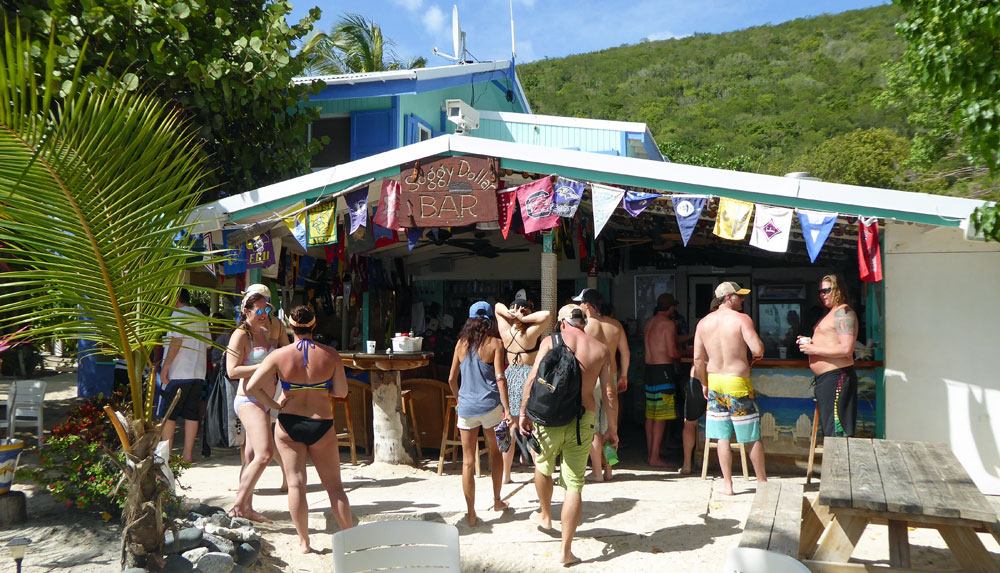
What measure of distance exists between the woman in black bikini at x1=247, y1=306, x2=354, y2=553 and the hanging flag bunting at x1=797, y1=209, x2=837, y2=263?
4219mm

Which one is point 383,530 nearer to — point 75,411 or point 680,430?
point 75,411

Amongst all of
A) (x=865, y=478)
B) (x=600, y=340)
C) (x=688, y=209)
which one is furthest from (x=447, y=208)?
(x=865, y=478)

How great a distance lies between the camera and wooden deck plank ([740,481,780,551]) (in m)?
3.63

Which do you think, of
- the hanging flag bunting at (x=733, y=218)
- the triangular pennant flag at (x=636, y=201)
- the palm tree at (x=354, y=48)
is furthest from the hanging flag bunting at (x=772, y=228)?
the palm tree at (x=354, y=48)

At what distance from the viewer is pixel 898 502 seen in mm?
3350

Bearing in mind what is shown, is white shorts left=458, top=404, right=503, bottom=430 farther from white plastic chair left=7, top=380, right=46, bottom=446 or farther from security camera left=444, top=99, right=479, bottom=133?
security camera left=444, top=99, right=479, bottom=133

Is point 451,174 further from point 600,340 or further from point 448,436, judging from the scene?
point 448,436

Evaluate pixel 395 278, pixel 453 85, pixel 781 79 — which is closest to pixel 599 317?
pixel 395 278

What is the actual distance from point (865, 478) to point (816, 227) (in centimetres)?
292

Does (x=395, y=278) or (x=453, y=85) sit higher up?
(x=453, y=85)

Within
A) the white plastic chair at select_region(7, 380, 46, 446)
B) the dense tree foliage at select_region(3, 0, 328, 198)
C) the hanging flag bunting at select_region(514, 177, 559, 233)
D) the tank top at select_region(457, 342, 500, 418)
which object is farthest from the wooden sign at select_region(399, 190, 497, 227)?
the white plastic chair at select_region(7, 380, 46, 446)

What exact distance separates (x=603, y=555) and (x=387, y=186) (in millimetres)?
4519

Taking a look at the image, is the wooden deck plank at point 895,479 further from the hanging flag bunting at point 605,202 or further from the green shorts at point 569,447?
the hanging flag bunting at point 605,202

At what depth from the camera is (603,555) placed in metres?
4.91
